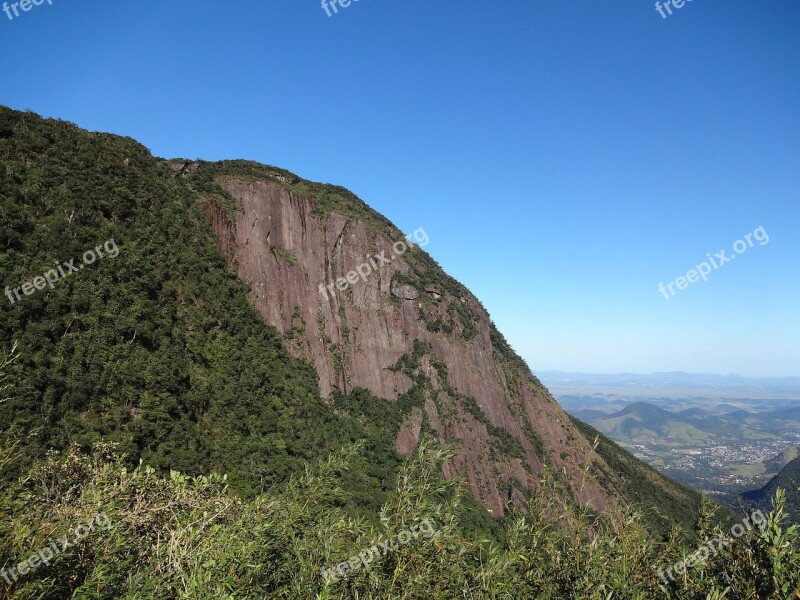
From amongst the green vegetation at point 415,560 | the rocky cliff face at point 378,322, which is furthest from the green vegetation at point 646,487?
the green vegetation at point 415,560

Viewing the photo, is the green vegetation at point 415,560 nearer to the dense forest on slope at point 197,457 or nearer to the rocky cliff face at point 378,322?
the dense forest on slope at point 197,457

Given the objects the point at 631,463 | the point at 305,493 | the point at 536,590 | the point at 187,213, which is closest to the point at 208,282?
the point at 187,213

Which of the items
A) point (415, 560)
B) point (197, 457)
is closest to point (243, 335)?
point (197, 457)

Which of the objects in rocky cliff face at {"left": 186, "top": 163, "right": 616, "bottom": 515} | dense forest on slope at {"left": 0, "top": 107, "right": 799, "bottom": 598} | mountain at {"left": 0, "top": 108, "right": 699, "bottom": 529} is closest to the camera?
dense forest on slope at {"left": 0, "top": 107, "right": 799, "bottom": 598}

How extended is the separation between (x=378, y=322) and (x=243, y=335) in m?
24.6

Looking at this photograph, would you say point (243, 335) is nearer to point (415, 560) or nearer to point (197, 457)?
point (197, 457)

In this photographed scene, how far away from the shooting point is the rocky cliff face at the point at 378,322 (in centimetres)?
5697

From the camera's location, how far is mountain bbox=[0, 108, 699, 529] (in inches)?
1074

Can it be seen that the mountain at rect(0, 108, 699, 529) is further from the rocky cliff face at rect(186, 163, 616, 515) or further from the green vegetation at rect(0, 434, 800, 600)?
the green vegetation at rect(0, 434, 800, 600)

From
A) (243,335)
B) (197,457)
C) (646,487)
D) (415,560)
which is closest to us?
(415,560)

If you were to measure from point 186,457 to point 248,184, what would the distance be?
40.3 meters

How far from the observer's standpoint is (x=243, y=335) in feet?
155

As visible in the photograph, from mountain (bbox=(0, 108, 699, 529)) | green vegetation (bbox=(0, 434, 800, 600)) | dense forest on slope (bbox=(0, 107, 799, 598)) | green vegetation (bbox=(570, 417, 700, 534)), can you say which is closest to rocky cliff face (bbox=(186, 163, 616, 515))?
mountain (bbox=(0, 108, 699, 529))

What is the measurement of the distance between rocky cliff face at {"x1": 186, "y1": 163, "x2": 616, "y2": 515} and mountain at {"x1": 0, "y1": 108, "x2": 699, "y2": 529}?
32 centimetres
